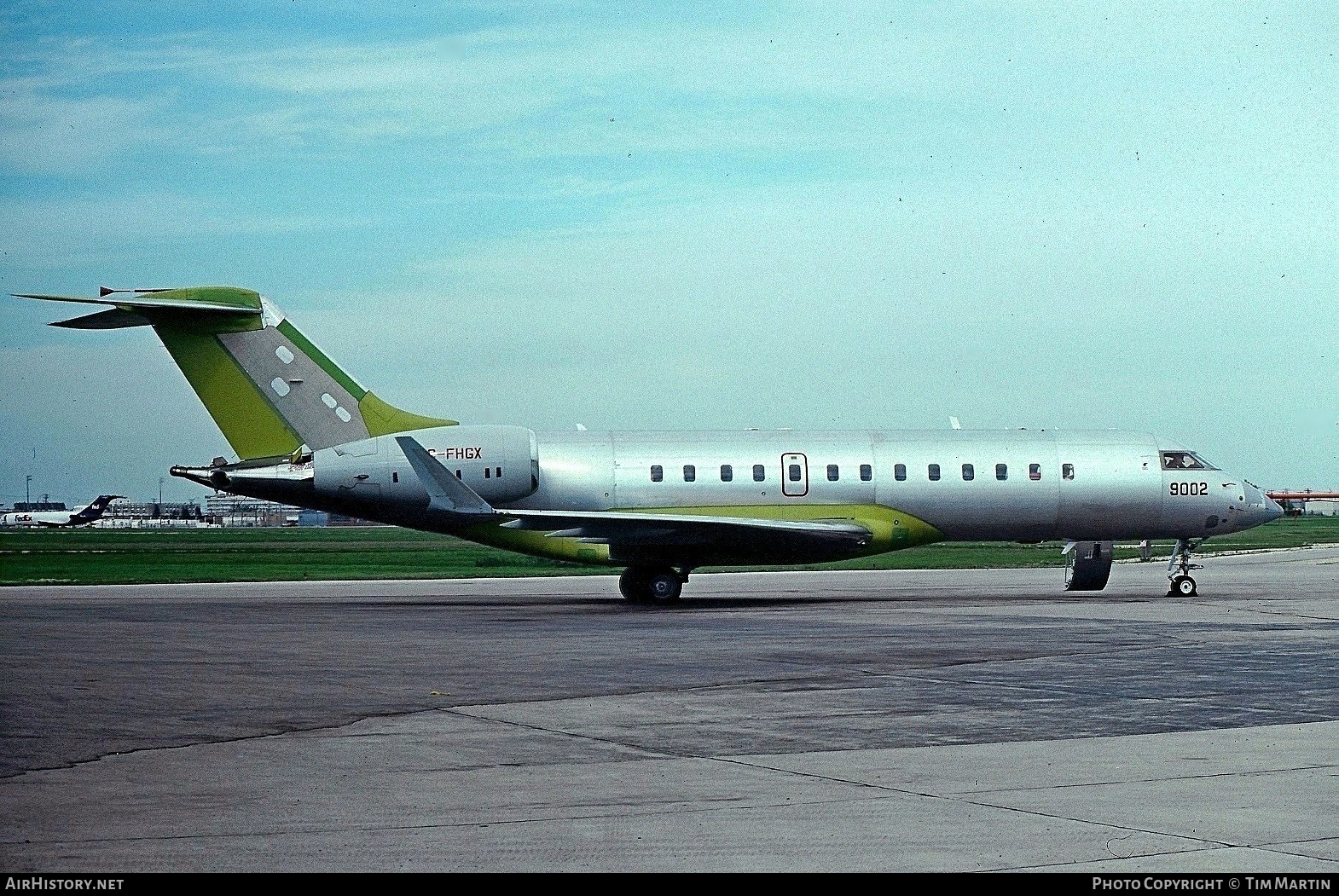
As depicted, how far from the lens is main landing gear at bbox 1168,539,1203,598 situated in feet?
107

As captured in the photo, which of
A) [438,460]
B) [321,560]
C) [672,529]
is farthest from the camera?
[321,560]

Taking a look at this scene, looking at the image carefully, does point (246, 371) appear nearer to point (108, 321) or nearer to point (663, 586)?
point (108, 321)

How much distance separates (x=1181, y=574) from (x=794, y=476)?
8.52 meters

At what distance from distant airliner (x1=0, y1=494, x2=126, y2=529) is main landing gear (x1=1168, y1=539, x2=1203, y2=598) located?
131014 mm

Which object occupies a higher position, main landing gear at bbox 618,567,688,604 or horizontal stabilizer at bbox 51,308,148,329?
horizontal stabilizer at bbox 51,308,148,329

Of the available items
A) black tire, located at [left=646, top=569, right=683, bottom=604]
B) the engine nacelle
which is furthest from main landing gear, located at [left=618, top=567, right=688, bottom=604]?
the engine nacelle

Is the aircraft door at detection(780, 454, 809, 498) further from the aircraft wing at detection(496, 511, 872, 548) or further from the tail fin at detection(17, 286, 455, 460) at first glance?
the tail fin at detection(17, 286, 455, 460)

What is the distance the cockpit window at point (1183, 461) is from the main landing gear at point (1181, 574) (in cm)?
174

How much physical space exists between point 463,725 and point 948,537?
22335 mm

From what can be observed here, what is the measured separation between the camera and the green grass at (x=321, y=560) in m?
46.7

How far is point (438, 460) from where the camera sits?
31.5 meters

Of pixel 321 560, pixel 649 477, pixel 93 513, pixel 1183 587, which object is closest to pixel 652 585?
pixel 649 477

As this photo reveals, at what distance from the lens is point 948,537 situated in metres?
34.0

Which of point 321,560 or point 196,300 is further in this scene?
point 321,560
